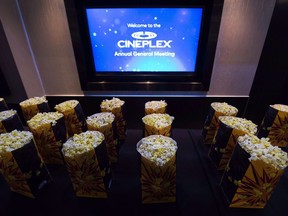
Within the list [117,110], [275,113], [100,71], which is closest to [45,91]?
[100,71]

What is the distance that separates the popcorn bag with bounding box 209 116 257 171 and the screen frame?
561mm

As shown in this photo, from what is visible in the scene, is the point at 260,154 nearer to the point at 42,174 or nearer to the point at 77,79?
the point at 42,174

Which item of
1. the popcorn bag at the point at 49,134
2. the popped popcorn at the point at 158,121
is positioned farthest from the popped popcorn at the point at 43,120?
the popped popcorn at the point at 158,121

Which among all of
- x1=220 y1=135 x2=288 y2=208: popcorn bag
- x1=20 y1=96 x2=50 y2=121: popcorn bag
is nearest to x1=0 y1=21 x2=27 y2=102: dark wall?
x1=20 y1=96 x2=50 y2=121: popcorn bag

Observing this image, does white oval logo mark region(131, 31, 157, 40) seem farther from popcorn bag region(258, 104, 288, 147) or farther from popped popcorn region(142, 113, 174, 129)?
popcorn bag region(258, 104, 288, 147)

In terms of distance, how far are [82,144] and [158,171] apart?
0.32 m

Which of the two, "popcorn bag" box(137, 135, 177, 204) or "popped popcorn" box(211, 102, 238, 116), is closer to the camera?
"popcorn bag" box(137, 135, 177, 204)

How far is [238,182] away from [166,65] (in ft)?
3.06

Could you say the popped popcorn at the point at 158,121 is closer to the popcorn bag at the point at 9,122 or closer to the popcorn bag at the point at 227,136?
the popcorn bag at the point at 227,136

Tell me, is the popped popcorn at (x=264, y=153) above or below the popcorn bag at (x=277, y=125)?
above

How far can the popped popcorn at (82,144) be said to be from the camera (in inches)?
24.8

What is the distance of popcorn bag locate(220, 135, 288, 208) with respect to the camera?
0.56 meters

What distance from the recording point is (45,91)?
4.74 ft

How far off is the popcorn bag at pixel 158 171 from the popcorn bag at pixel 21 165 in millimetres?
449
